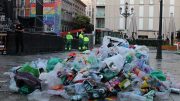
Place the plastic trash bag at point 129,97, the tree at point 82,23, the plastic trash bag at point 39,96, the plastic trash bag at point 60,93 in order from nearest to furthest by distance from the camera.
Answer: the plastic trash bag at point 129,97 → the plastic trash bag at point 39,96 → the plastic trash bag at point 60,93 → the tree at point 82,23

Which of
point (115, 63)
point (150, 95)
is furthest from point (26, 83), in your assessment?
point (150, 95)

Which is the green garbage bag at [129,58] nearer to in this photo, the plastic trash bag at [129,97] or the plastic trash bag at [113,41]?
the plastic trash bag at [113,41]

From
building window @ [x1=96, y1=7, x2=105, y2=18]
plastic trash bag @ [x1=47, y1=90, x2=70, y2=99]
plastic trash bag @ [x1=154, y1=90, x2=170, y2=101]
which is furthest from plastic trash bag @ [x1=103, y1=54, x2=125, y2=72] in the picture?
building window @ [x1=96, y1=7, x2=105, y2=18]

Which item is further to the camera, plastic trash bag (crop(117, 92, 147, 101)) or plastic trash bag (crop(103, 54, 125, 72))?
plastic trash bag (crop(103, 54, 125, 72))

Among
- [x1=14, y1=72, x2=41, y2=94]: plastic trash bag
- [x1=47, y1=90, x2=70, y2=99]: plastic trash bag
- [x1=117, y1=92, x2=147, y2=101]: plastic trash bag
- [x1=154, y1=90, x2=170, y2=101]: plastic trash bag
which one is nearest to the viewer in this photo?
[x1=117, y1=92, x2=147, y2=101]: plastic trash bag

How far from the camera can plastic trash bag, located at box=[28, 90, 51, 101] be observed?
744cm

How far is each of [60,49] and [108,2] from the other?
59.7 m

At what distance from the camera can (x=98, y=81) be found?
25.5 ft

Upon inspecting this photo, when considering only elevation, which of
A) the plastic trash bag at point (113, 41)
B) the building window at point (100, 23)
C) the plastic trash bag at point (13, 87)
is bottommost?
the plastic trash bag at point (13, 87)

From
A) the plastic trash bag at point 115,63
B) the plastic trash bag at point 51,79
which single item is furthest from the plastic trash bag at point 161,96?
the plastic trash bag at point 51,79

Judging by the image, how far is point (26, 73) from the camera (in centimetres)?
816

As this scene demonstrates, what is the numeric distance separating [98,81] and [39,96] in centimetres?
105

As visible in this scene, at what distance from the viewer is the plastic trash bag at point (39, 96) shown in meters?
7.44

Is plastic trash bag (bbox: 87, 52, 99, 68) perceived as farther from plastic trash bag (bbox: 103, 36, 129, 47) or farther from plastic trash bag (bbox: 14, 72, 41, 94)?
plastic trash bag (bbox: 14, 72, 41, 94)
